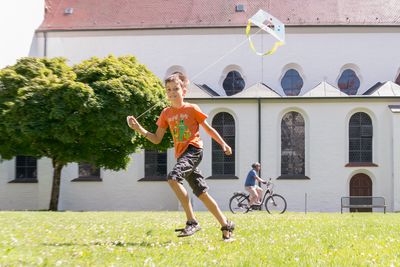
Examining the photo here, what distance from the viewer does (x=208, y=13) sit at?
3644 cm

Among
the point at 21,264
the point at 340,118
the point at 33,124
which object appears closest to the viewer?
the point at 21,264

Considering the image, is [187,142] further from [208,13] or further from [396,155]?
[208,13]

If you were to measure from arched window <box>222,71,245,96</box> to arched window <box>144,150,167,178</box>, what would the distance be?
557 cm

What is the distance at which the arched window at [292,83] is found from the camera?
35.5m

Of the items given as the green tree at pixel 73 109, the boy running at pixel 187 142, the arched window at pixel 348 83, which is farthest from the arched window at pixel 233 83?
the boy running at pixel 187 142

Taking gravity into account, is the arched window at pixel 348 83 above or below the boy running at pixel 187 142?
above

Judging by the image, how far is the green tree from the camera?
2545 centimetres

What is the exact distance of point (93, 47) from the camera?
3631cm

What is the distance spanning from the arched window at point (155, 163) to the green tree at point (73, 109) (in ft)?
15.6

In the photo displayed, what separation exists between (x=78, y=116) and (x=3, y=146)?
3676mm

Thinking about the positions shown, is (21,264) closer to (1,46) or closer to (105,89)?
(105,89)

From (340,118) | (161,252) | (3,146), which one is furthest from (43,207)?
(161,252)

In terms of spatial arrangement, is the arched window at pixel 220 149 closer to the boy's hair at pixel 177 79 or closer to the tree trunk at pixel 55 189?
the tree trunk at pixel 55 189

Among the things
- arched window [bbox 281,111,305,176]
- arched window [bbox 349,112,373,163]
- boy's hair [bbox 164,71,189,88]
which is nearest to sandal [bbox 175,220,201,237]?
boy's hair [bbox 164,71,189,88]
